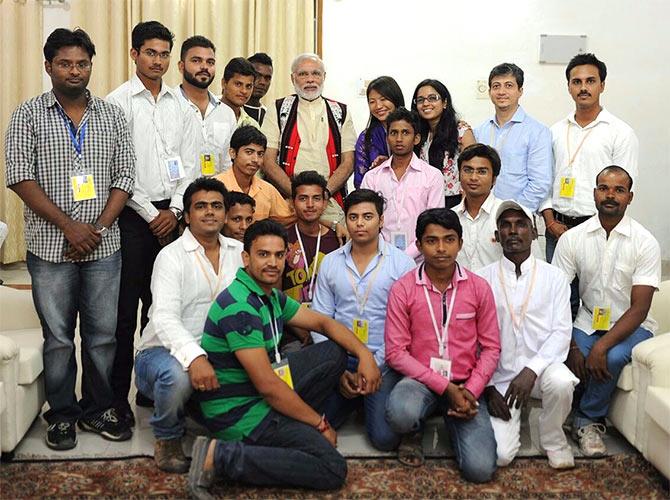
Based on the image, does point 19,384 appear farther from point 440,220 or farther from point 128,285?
point 440,220

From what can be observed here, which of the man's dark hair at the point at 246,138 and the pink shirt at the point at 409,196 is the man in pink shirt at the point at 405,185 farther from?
the man's dark hair at the point at 246,138

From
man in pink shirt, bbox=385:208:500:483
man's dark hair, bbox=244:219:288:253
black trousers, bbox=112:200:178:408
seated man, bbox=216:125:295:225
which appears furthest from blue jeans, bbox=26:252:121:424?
man in pink shirt, bbox=385:208:500:483

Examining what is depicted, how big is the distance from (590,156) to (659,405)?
1564mm

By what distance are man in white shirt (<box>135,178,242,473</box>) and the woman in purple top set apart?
108 centimetres

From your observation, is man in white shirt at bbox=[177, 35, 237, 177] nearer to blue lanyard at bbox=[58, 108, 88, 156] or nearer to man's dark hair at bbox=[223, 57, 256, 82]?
man's dark hair at bbox=[223, 57, 256, 82]

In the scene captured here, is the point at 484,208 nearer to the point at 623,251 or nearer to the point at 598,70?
the point at 623,251

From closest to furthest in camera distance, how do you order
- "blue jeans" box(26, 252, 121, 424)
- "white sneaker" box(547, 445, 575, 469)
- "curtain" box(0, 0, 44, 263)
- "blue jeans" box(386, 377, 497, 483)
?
"blue jeans" box(386, 377, 497, 483) < "white sneaker" box(547, 445, 575, 469) < "blue jeans" box(26, 252, 121, 424) < "curtain" box(0, 0, 44, 263)

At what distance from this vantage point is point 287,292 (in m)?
3.90

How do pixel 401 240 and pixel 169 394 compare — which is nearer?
pixel 169 394

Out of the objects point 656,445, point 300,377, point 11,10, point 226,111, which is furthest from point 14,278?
point 656,445

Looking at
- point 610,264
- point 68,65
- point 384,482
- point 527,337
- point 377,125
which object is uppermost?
point 68,65

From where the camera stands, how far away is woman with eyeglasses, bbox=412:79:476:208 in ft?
13.6

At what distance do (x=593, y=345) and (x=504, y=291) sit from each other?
0.47 meters

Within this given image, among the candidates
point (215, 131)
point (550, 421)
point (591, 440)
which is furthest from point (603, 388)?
point (215, 131)
